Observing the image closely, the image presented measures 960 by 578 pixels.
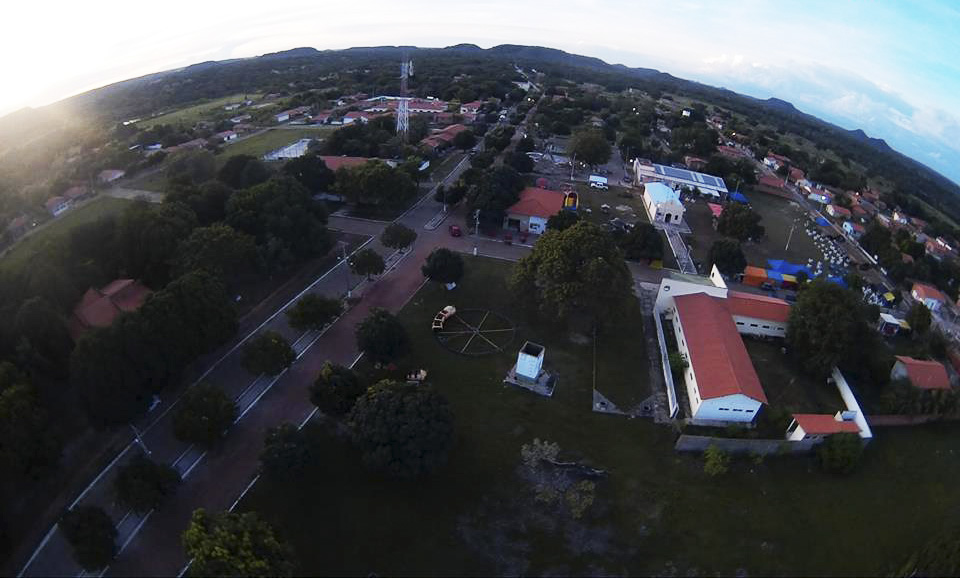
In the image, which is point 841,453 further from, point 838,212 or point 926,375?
point 838,212

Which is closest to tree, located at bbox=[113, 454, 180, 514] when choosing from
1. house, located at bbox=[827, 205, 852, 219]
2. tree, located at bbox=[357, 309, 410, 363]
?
tree, located at bbox=[357, 309, 410, 363]

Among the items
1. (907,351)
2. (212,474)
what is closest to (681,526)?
(212,474)

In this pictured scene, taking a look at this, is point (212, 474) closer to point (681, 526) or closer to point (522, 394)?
point (522, 394)

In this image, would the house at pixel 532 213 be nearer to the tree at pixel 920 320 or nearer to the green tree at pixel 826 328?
the green tree at pixel 826 328

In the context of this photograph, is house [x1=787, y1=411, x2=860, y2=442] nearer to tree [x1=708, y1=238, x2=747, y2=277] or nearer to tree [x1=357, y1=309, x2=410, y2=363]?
tree [x1=708, y1=238, x2=747, y2=277]

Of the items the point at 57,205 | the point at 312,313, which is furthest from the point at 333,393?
the point at 57,205

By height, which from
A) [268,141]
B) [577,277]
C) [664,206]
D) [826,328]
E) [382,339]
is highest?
[268,141]

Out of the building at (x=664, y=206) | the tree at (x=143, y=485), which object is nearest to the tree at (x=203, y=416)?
the tree at (x=143, y=485)
